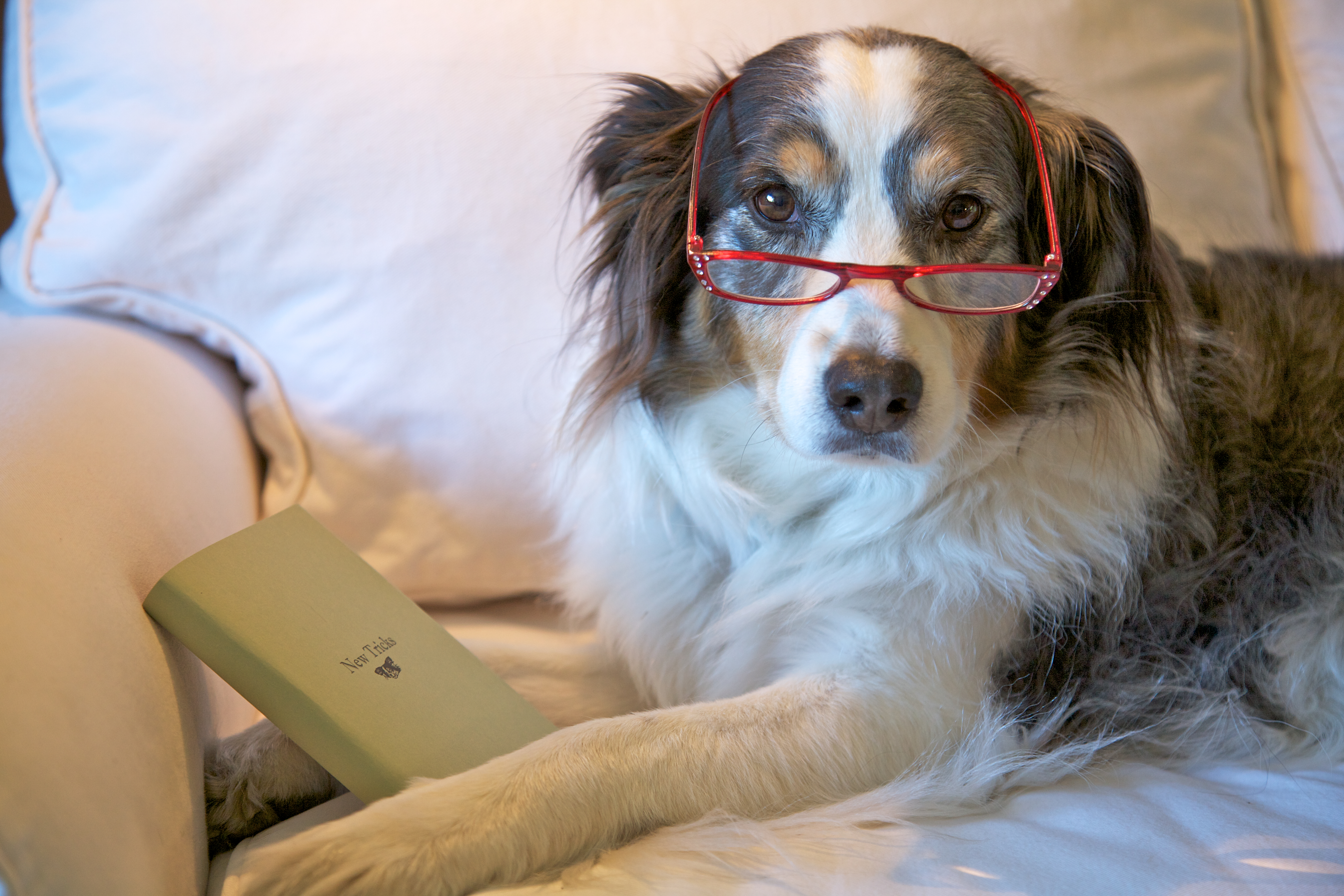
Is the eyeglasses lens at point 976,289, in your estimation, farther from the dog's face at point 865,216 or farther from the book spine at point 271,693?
the book spine at point 271,693

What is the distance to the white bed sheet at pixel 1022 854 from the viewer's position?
3.40 feet

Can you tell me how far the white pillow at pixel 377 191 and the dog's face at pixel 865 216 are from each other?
16.7 inches

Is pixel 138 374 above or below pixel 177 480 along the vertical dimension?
above

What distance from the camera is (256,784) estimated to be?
116cm

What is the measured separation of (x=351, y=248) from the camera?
5.43 ft

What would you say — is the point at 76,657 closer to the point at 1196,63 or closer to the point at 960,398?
the point at 960,398

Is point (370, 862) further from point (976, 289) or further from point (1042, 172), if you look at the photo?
point (1042, 172)

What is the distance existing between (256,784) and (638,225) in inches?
37.6

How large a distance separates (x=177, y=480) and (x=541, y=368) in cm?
65

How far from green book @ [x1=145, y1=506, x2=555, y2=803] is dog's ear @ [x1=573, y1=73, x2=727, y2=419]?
0.49m

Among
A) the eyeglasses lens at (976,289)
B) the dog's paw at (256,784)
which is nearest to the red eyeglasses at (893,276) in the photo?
the eyeglasses lens at (976,289)

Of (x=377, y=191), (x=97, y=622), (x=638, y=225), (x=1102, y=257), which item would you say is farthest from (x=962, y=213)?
(x=97, y=622)

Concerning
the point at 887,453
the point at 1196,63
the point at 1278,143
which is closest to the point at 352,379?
the point at 887,453

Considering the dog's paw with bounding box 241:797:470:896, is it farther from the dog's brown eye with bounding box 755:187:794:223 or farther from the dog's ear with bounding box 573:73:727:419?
the dog's brown eye with bounding box 755:187:794:223
